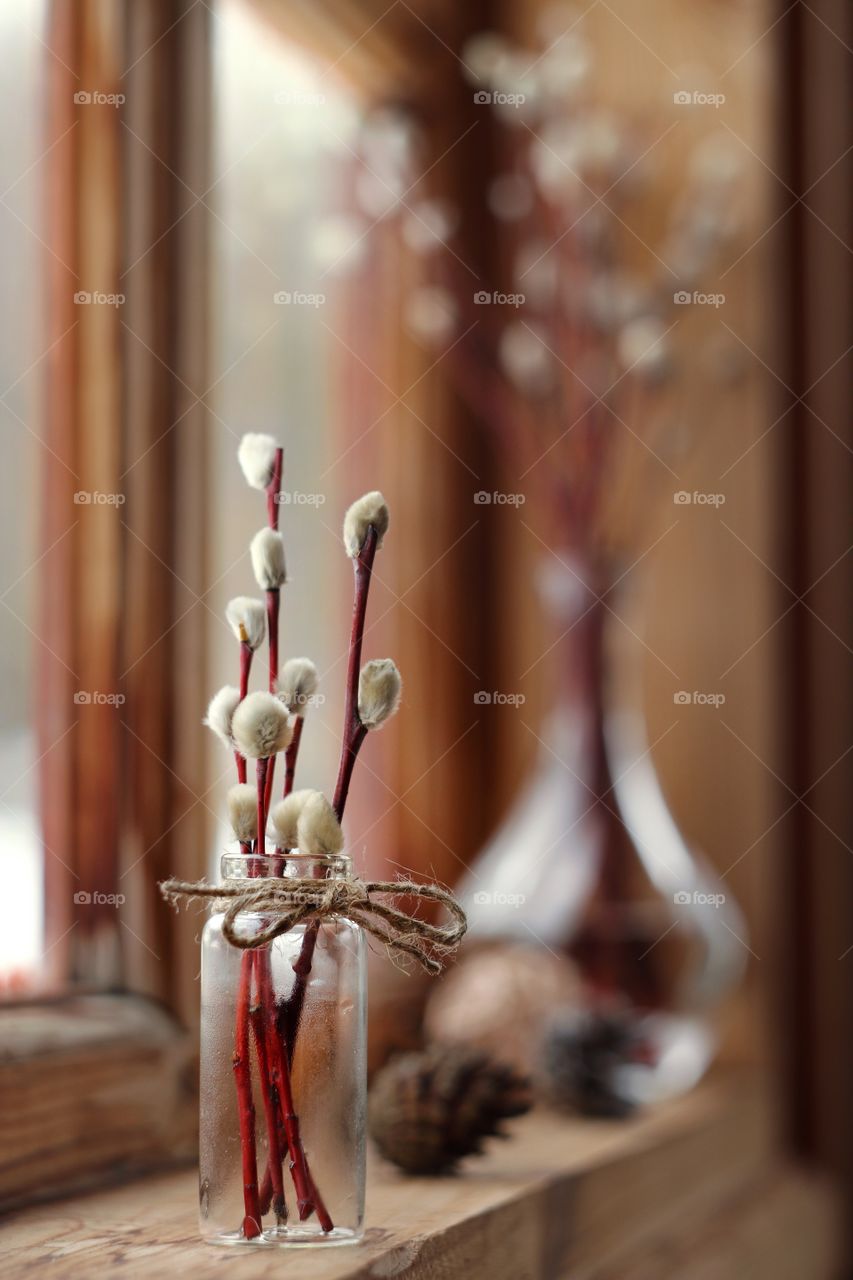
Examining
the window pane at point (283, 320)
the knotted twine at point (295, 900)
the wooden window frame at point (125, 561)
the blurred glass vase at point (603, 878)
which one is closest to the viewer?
the knotted twine at point (295, 900)

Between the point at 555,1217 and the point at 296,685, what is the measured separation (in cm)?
40

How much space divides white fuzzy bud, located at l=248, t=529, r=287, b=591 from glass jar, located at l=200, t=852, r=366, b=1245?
0.13 metres

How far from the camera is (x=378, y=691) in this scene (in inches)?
26.1

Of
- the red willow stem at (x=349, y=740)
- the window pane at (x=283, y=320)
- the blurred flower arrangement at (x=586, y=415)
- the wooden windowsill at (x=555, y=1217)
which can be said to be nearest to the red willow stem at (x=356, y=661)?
the red willow stem at (x=349, y=740)

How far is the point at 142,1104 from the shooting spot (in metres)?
0.84

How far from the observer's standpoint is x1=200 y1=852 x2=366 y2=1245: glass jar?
2.07 feet

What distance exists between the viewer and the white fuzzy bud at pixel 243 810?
643 mm

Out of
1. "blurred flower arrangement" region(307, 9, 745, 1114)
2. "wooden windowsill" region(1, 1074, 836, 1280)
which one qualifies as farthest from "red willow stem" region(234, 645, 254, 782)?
"blurred flower arrangement" region(307, 9, 745, 1114)

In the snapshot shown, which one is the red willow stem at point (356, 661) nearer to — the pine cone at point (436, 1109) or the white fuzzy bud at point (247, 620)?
the white fuzzy bud at point (247, 620)

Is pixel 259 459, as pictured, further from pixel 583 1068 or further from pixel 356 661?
pixel 583 1068

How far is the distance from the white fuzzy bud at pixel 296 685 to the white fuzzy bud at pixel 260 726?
28 millimetres

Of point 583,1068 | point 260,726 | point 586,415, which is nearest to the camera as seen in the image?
point 260,726

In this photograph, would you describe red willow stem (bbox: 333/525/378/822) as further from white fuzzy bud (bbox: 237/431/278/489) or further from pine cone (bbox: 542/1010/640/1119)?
pine cone (bbox: 542/1010/640/1119)

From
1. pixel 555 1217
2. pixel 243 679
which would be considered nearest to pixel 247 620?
pixel 243 679
